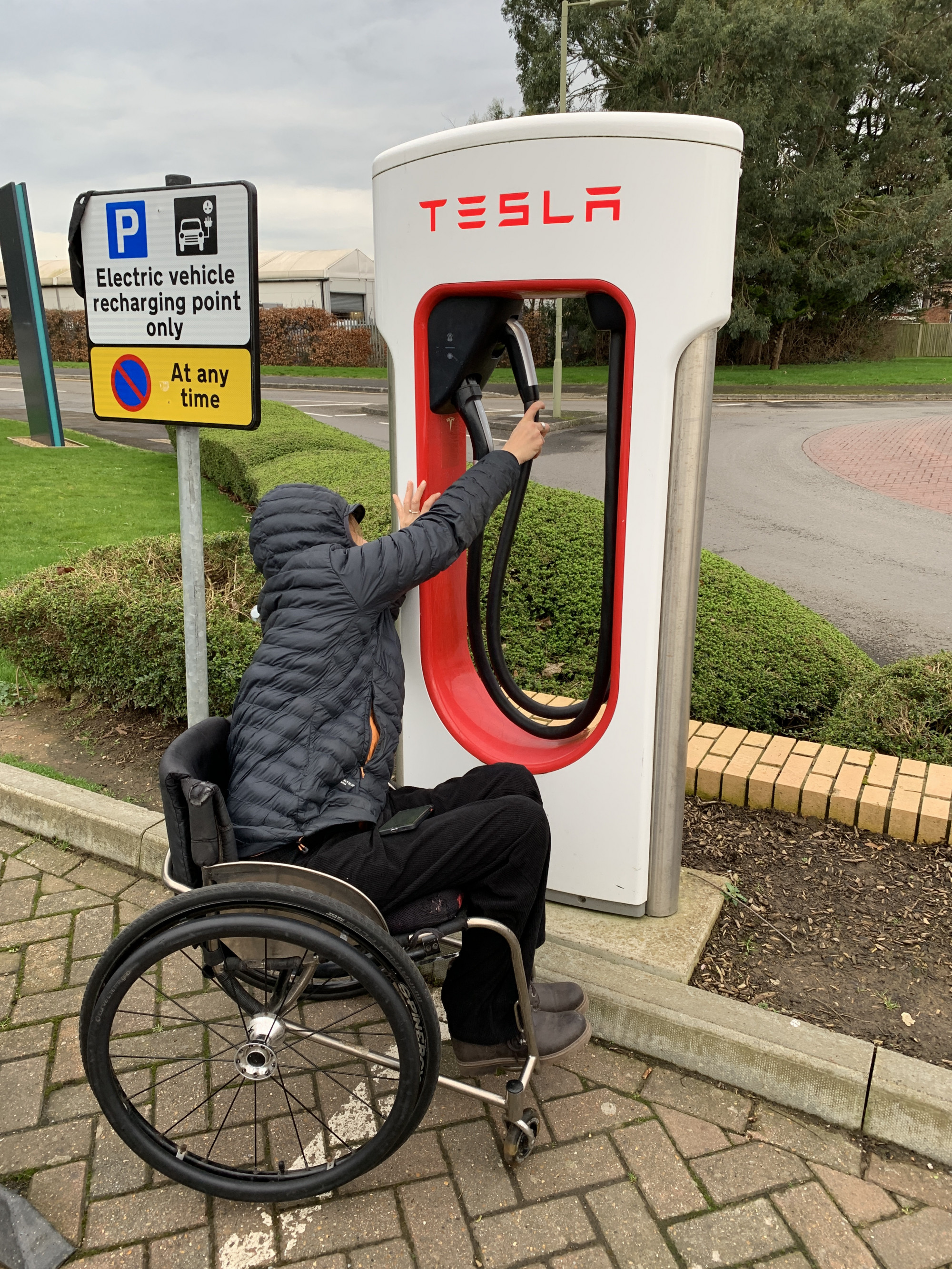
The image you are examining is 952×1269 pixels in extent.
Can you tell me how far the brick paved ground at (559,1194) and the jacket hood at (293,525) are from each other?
124 cm

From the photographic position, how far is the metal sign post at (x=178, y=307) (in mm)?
2141

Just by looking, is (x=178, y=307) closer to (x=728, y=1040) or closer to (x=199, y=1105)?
(x=199, y=1105)

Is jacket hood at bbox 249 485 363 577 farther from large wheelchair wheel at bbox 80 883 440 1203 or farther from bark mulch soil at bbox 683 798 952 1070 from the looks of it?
bark mulch soil at bbox 683 798 952 1070

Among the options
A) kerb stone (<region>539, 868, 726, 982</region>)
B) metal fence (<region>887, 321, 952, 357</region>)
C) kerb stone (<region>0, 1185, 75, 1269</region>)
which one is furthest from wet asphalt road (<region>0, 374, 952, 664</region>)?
metal fence (<region>887, 321, 952, 357</region>)

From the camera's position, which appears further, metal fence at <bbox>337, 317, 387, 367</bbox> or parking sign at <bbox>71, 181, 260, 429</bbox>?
metal fence at <bbox>337, 317, 387, 367</bbox>

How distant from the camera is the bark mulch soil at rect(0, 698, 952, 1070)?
224 centimetres

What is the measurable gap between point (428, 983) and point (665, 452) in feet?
4.85

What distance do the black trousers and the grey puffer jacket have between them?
8 centimetres

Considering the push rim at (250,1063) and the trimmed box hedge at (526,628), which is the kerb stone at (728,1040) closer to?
the push rim at (250,1063)

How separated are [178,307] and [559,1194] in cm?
210

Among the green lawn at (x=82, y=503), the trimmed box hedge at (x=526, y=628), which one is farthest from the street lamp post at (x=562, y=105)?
the trimmed box hedge at (x=526, y=628)

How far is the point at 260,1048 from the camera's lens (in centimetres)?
172

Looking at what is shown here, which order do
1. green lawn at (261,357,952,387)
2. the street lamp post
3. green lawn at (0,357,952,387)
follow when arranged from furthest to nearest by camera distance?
1. green lawn at (0,357,952,387)
2. green lawn at (261,357,952,387)
3. the street lamp post

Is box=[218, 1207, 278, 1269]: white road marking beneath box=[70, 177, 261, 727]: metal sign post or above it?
beneath
